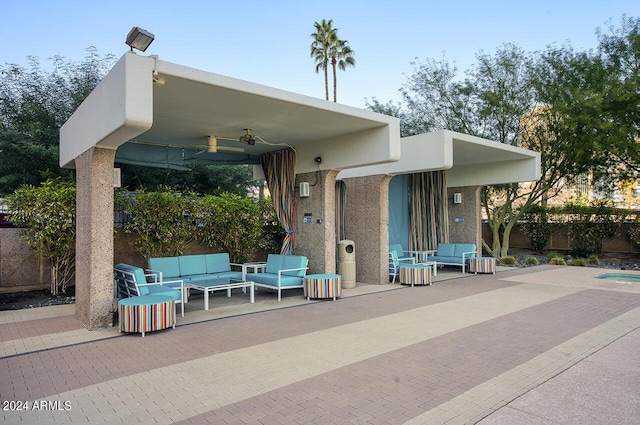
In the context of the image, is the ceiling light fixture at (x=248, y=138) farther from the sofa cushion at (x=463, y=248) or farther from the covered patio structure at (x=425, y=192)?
the sofa cushion at (x=463, y=248)

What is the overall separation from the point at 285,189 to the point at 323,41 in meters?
16.9

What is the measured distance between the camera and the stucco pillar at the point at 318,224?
29.7 feet

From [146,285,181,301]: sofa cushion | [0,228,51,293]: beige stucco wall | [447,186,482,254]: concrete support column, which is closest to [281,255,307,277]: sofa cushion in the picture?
[146,285,181,301]: sofa cushion

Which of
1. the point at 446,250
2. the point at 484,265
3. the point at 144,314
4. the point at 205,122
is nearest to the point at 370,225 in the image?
the point at 446,250

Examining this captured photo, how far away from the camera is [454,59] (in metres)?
15.9

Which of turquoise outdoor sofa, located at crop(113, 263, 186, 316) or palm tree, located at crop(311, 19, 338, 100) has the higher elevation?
palm tree, located at crop(311, 19, 338, 100)

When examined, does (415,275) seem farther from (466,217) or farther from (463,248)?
(466,217)

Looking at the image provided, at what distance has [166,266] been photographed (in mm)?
7711

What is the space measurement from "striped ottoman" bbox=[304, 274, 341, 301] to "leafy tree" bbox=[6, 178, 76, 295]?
182 inches

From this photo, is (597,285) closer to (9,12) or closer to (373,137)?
(373,137)

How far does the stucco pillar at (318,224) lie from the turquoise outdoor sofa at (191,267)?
1774mm

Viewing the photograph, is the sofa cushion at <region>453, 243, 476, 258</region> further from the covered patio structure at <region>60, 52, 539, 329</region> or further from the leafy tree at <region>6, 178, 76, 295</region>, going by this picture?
the leafy tree at <region>6, 178, 76, 295</region>

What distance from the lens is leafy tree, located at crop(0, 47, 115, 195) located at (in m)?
12.5

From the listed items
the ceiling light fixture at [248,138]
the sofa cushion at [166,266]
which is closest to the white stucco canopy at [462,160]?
the ceiling light fixture at [248,138]
